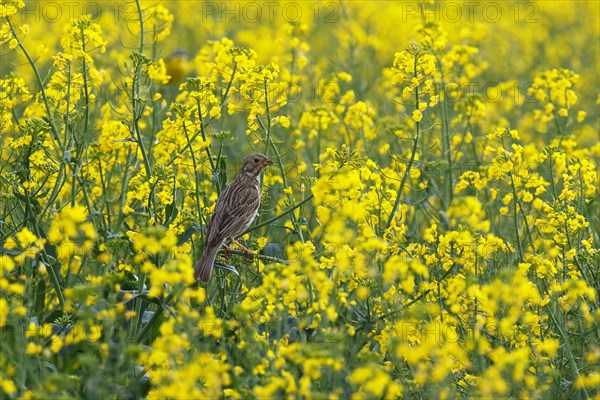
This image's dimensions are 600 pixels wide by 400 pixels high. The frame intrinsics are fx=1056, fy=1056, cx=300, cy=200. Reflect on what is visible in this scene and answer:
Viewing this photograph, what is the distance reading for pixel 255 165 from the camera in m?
5.74

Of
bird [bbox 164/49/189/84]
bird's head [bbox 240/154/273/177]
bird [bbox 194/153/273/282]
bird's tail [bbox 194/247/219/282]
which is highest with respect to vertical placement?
bird [bbox 164/49/189/84]

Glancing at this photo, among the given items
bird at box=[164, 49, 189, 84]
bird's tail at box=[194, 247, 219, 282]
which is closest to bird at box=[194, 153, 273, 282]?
bird's tail at box=[194, 247, 219, 282]

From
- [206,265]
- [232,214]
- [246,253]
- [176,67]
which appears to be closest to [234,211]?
[232,214]

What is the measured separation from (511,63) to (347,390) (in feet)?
29.1

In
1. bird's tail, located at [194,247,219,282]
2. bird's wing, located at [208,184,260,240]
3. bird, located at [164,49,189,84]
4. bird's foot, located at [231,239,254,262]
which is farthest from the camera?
bird, located at [164,49,189,84]

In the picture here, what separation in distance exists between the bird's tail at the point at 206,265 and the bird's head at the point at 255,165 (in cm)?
63

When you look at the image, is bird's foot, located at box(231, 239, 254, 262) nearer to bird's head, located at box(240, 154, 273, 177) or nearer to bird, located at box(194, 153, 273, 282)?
bird, located at box(194, 153, 273, 282)

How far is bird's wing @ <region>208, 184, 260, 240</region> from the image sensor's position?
527cm

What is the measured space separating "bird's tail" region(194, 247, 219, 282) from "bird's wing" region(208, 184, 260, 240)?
90mm

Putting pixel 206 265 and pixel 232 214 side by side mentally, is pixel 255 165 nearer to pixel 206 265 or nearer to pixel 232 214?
pixel 232 214

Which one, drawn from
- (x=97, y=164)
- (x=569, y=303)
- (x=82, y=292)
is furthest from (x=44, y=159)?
(x=569, y=303)

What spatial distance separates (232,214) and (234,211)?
0.10 feet

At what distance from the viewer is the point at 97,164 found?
20.4 ft

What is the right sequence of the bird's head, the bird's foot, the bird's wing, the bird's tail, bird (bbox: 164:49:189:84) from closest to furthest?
1. the bird's tail
2. the bird's wing
3. the bird's foot
4. the bird's head
5. bird (bbox: 164:49:189:84)
